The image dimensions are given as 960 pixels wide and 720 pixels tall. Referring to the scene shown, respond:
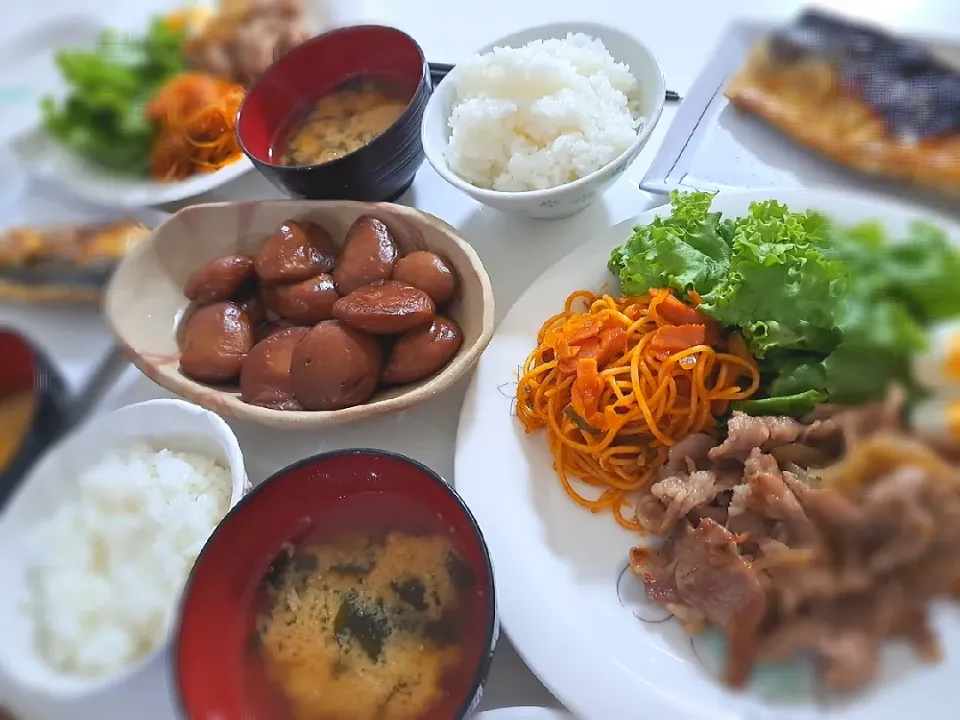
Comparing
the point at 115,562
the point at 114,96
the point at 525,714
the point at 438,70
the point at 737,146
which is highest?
the point at 737,146

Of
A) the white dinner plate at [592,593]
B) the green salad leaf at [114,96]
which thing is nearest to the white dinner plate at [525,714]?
the white dinner plate at [592,593]

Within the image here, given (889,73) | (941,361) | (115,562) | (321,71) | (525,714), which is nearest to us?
(941,361)

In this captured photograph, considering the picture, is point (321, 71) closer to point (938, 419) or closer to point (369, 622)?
point (369, 622)

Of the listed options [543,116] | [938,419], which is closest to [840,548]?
[938,419]

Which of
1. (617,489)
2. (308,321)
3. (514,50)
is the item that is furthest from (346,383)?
(514,50)

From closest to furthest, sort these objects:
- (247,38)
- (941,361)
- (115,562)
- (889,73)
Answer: (941,361), (889,73), (115,562), (247,38)
